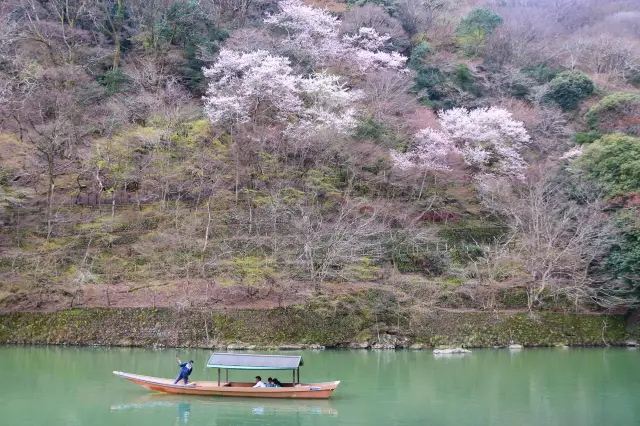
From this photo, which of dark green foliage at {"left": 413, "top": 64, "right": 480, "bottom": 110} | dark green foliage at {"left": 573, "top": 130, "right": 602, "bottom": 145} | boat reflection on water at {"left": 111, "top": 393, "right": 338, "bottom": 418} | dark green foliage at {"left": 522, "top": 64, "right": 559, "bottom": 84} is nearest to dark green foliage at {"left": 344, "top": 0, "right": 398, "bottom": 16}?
dark green foliage at {"left": 413, "top": 64, "right": 480, "bottom": 110}

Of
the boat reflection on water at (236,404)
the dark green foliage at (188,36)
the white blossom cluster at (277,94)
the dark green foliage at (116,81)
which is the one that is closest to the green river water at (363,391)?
the boat reflection on water at (236,404)

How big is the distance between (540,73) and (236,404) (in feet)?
120

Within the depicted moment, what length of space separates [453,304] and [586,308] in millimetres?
5848

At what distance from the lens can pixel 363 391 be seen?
52.7 ft

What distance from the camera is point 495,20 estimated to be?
1837 inches

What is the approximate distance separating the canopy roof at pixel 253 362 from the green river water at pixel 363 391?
913mm

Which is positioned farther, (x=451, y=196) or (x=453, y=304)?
(x=451, y=196)

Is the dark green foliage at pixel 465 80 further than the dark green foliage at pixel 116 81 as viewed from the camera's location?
Yes

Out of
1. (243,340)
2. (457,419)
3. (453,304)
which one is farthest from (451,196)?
(457,419)

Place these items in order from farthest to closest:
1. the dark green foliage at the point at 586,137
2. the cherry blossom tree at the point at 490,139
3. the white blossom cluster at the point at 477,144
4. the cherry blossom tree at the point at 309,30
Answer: the cherry blossom tree at the point at 309,30 → the dark green foliage at the point at 586,137 → the cherry blossom tree at the point at 490,139 → the white blossom cluster at the point at 477,144

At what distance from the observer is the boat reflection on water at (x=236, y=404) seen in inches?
552

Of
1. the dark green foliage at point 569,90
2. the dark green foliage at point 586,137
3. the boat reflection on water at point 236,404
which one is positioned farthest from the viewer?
the dark green foliage at point 569,90

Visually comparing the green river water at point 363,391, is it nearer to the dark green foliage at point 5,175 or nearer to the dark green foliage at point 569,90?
the dark green foliage at point 5,175

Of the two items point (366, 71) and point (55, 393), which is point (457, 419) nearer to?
point (55, 393)
